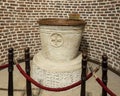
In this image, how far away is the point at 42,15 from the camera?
18.8ft

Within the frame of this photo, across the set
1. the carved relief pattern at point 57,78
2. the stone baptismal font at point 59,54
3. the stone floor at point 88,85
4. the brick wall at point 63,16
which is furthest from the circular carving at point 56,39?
the brick wall at point 63,16

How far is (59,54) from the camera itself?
3.96m

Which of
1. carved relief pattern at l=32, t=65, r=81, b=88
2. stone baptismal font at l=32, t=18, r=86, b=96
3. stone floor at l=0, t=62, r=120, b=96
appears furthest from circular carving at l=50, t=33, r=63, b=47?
stone floor at l=0, t=62, r=120, b=96

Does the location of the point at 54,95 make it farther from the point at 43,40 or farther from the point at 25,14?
the point at 25,14

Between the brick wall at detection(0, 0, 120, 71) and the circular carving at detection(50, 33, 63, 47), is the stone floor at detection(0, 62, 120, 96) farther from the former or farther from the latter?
the circular carving at detection(50, 33, 63, 47)

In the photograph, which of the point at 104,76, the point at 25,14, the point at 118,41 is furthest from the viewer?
the point at 25,14

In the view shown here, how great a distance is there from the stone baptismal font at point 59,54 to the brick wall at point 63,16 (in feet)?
3.98

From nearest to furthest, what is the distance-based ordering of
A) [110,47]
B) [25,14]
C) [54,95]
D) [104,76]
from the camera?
[104,76] → [54,95] → [110,47] → [25,14]

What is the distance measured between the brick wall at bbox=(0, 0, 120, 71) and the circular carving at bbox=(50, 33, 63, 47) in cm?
155

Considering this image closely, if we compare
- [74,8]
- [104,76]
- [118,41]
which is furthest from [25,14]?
[104,76]

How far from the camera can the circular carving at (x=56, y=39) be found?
12.6ft

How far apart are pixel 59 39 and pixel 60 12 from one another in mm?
2095

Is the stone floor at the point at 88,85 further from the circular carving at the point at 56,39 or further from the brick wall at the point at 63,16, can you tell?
the circular carving at the point at 56,39

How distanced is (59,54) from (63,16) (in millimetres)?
2097
